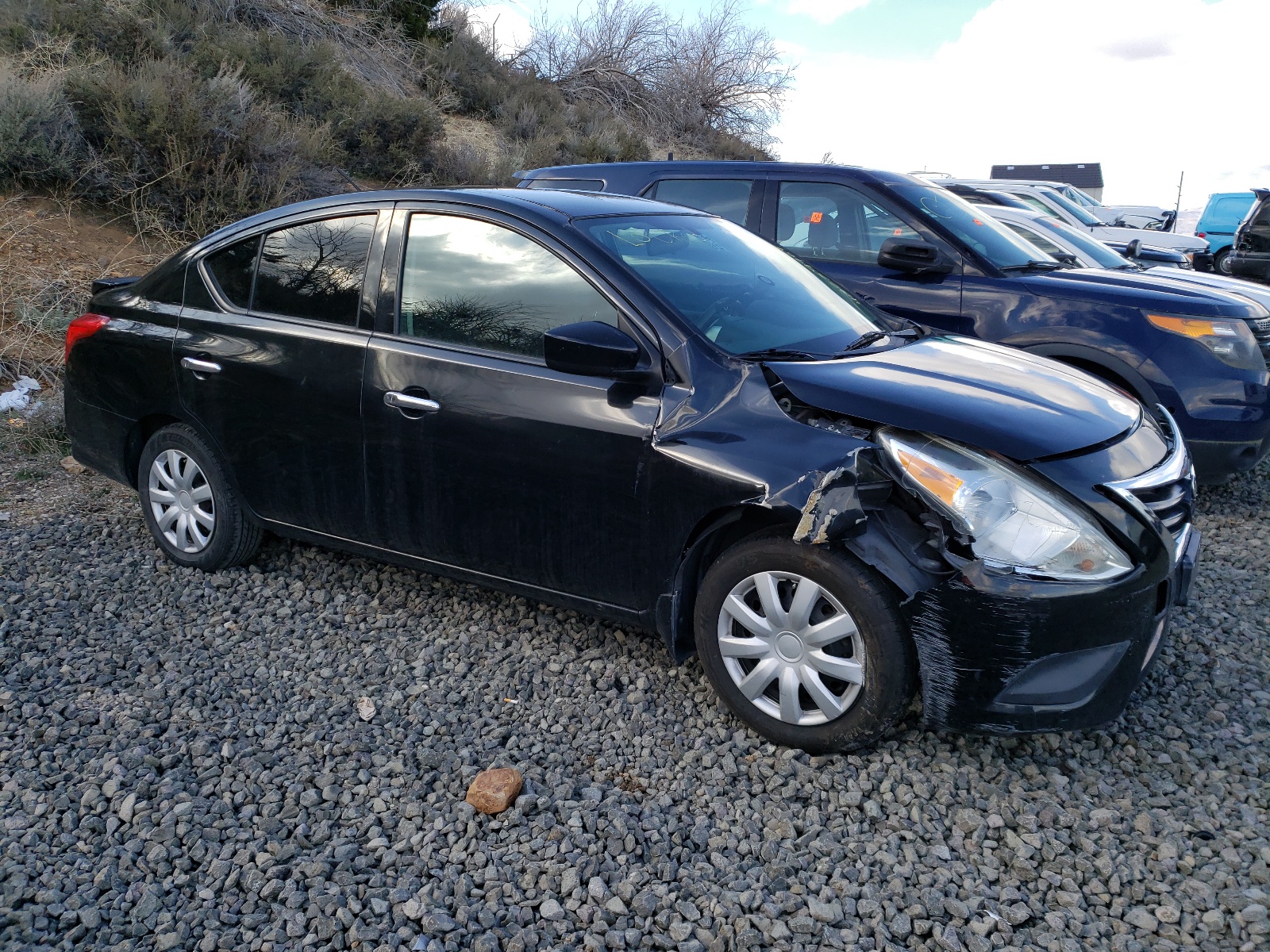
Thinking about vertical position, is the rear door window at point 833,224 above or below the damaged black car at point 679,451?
above

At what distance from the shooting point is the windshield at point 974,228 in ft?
19.6

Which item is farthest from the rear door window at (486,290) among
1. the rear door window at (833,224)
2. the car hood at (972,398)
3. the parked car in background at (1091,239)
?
the parked car in background at (1091,239)

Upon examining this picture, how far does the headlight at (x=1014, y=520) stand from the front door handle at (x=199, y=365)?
298 centimetres

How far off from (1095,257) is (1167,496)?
5.35 metres

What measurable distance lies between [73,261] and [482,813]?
765 cm

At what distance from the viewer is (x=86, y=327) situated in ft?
15.8

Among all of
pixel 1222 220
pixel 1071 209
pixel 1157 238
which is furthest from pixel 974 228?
pixel 1222 220

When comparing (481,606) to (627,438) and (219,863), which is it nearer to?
(627,438)

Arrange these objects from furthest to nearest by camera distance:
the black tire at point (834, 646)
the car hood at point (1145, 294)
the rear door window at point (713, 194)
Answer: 1. the rear door window at point (713, 194)
2. the car hood at point (1145, 294)
3. the black tire at point (834, 646)

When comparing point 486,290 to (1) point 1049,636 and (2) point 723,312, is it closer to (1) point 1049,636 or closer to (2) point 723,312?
(2) point 723,312

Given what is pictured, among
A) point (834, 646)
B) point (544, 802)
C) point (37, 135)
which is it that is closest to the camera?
point (544, 802)

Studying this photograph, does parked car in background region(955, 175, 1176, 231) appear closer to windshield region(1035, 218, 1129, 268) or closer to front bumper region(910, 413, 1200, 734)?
windshield region(1035, 218, 1129, 268)

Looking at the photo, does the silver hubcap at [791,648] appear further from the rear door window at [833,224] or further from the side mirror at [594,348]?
the rear door window at [833,224]

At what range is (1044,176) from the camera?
5212cm
